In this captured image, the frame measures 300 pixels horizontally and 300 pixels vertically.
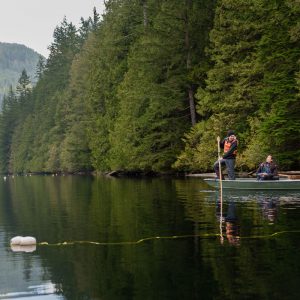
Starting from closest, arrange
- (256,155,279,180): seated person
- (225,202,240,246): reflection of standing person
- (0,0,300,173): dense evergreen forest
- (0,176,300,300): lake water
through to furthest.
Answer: (0,176,300,300): lake water → (225,202,240,246): reflection of standing person → (256,155,279,180): seated person → (0,0,300,173): dense evergreen forest

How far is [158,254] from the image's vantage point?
1096cm

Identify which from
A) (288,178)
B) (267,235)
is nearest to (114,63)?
(288,178)

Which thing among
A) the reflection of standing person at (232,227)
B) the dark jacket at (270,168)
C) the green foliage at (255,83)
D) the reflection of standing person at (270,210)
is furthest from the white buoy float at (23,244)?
the green foliage at (255,83)

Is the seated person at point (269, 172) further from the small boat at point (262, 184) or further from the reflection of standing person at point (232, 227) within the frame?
the reflection of standing person at point (232, 227)

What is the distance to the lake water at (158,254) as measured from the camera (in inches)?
330

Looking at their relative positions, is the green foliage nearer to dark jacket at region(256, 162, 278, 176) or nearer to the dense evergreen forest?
the dense evergreen forest

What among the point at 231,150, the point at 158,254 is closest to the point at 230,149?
the point at 231,150

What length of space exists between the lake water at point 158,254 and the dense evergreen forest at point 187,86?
51.0 ft

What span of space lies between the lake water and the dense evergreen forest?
15.5m

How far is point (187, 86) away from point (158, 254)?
125 feet

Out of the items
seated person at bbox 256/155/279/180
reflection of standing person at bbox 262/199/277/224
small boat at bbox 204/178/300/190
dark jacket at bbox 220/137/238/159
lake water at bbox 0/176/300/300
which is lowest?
lake water at bbox 0/176/300/300

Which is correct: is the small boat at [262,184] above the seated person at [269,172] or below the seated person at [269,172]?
below

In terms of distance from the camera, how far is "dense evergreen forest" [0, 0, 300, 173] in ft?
108

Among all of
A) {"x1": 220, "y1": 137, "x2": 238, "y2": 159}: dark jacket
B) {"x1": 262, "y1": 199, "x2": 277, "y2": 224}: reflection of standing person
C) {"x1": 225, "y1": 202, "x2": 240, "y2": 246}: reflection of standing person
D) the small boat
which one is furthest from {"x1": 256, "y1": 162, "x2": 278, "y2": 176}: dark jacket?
{"x1": 225, "y1": 202, "x2": 240, "y2": 246}: reflection of standing person
